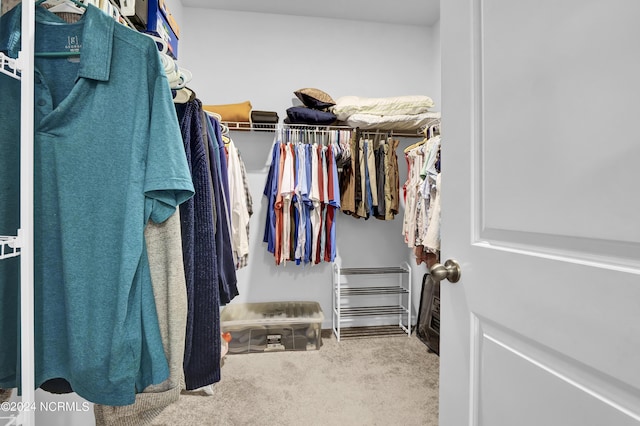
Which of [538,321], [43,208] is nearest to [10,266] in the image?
[43,208]

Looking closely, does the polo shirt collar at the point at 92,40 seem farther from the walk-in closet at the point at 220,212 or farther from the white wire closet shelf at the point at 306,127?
the white wire closet shelf at the point at 306,127

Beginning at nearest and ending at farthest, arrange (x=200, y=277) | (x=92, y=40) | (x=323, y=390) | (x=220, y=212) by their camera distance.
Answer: (x=92, y=40) → (x=200, y=277) → (x=220, y=212) → (x=323, y=390)

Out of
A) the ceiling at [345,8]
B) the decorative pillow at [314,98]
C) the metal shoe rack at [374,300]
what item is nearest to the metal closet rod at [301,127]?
the decorative pillow at [314,98]

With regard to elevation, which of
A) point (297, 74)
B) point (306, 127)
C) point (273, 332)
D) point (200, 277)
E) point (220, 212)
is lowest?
point (273, 332)

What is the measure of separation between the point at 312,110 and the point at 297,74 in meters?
0.50

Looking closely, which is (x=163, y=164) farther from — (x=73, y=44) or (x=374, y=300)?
(x=374, y=300)

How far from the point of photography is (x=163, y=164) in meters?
0.80

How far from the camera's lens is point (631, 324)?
442mm

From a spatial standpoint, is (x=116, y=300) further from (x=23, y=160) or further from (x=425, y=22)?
(x=425, y=22)

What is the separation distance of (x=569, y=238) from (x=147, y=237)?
921mm

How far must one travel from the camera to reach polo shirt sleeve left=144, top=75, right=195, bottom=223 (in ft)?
2.60

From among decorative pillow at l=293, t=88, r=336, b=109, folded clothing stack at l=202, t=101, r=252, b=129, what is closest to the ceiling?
decorative pillow at l=293, t=88, r=336, b=109

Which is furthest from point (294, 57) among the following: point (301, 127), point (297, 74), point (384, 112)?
point (384, 112)

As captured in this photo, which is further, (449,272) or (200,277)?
(200,277)
